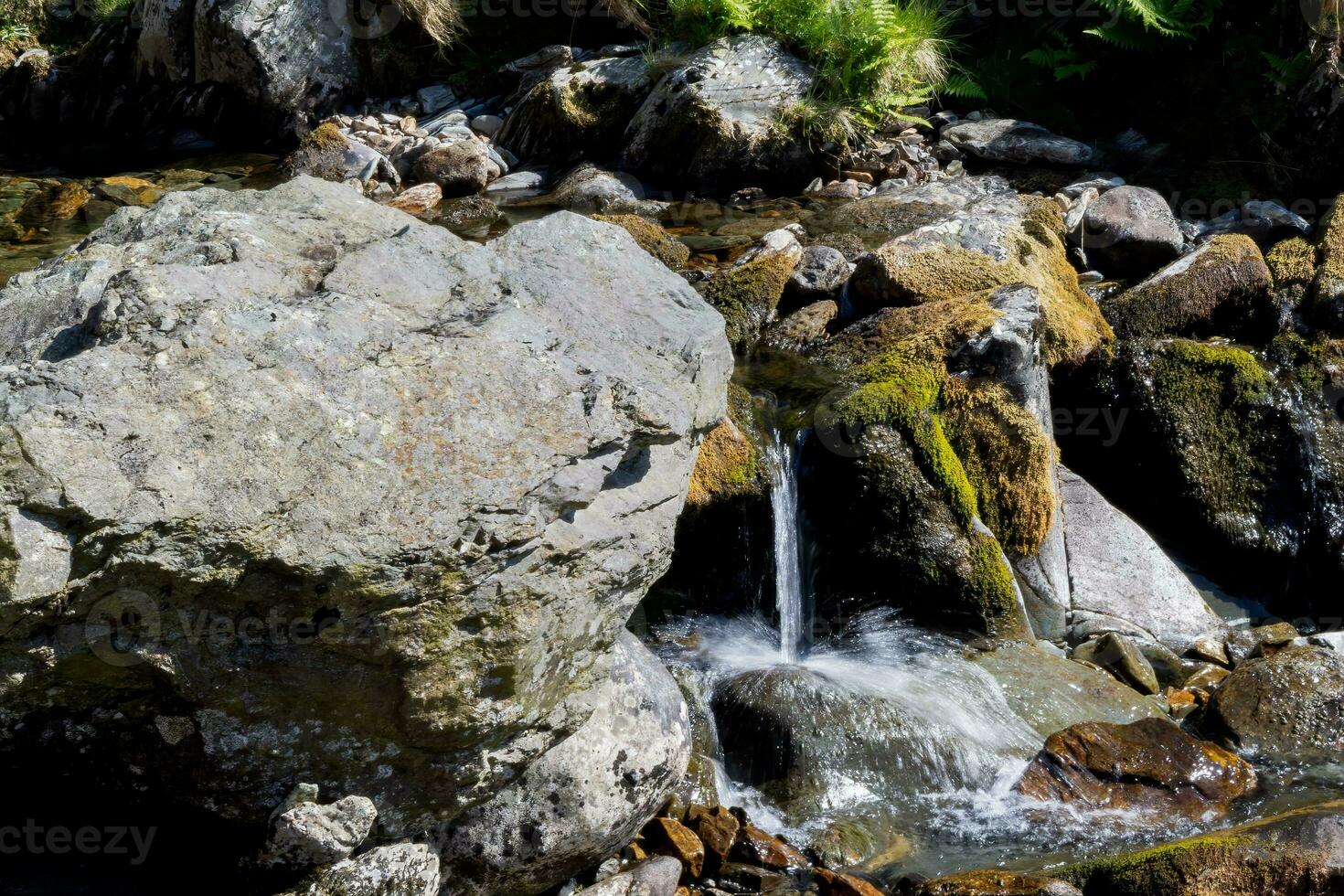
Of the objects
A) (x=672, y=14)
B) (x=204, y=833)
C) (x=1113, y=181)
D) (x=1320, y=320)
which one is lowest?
(x=204, y=833)

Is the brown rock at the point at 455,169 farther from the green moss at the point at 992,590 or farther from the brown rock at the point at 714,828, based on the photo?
the brown rock at the point at 714,828

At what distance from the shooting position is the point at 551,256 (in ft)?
13.5

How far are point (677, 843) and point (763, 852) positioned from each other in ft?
1.21

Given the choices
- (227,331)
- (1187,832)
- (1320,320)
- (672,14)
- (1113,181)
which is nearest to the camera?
(227,331)

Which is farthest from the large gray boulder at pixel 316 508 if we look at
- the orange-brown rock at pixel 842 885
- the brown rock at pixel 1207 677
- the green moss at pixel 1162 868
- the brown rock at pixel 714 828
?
the brown rock at pixel 1207 677

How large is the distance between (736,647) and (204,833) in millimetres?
3152

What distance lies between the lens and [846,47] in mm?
11594

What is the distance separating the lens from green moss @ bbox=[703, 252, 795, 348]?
24.6 feet

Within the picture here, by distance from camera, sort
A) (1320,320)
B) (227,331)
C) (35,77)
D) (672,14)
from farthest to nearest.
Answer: (35,77) → (672,14) → (1320,320) → (227,331)

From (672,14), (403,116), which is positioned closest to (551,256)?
(672,14)

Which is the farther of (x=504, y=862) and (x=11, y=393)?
(x=504, y=862)

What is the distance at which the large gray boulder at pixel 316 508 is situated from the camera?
9.39 feet

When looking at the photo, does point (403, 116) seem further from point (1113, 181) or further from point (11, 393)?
point (11, 393)

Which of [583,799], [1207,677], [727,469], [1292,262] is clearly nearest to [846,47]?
[1292,262]
